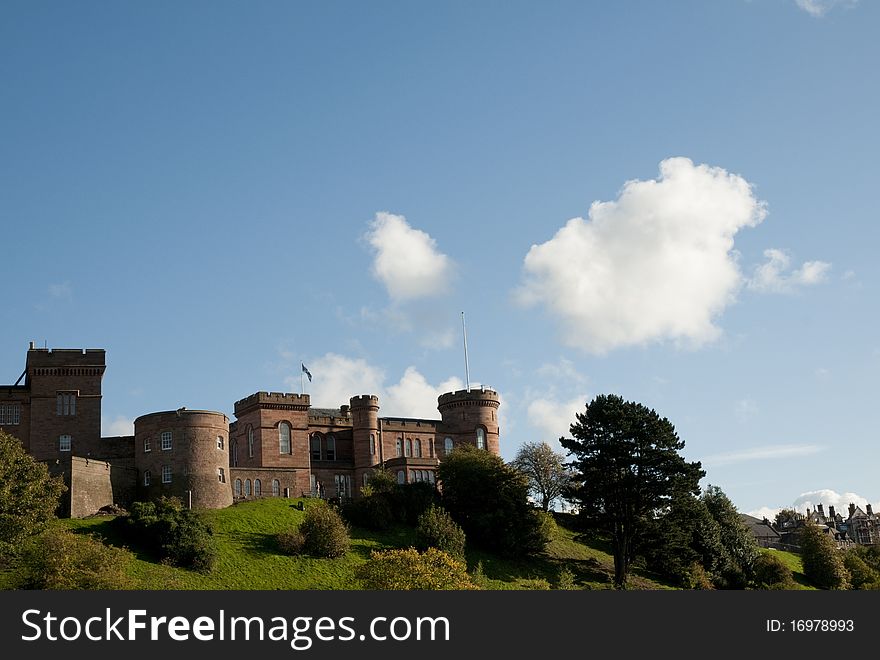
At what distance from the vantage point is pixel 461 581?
4369 cm

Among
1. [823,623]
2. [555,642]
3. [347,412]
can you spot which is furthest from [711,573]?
[555,642]

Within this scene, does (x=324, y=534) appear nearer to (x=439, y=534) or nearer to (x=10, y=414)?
(x=439, y=534)

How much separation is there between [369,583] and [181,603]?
18.1 metres

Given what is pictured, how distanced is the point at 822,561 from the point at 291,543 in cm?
4754

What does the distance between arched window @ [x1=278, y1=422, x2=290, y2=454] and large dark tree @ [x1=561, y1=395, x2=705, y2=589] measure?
2358cm

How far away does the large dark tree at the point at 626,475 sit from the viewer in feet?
219

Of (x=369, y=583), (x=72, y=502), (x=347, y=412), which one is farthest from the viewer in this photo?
(x=347, y=412)

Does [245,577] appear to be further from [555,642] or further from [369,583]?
[555,642]

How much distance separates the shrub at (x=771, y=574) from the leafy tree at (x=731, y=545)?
58 centimetres

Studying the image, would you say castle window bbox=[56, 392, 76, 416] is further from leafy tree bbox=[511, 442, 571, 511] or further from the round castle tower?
leafy tree bbox=[511, 442, 571, 511]

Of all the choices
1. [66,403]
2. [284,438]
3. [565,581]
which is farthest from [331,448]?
[565,581]

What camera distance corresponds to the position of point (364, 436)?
83438 mm

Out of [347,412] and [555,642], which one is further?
[347,412]

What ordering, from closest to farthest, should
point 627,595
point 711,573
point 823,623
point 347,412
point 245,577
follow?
point 627,595 < point 823,623 < point 245,577 < point 711,573 < point 347,412
